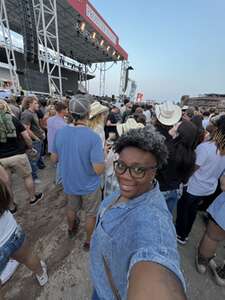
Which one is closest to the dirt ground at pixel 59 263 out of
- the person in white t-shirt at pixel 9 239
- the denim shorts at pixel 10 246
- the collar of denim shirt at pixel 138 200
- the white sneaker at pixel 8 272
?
the white sneaker at pixel 8 272

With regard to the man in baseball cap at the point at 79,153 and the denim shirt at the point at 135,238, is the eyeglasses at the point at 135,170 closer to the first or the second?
the denim shirt at the point at 135,238

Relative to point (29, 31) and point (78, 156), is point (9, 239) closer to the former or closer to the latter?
point (78, 156)

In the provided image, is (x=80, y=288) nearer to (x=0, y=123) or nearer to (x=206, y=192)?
(x=206, y=192)

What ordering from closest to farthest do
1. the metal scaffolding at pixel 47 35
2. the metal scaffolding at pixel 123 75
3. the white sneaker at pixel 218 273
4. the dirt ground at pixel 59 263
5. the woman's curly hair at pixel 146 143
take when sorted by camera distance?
the woman's curly hair at pixel 146 143
the dirt ground at pixel 59 263
the white sneaker at pixel 218 273
the metal scaffolding at pixel 47 35
the metal scaffolding at pixel 123 75

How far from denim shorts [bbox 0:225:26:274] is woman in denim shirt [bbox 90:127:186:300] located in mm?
681

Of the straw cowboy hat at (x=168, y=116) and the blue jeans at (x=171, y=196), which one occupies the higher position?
the straw cowboy hat at (x=168, y=116)

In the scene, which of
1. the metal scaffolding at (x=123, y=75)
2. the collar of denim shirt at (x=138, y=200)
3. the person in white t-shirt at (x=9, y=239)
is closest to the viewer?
the collar of denim shirt at (x=138, y=200)

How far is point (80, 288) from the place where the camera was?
1.59 metres

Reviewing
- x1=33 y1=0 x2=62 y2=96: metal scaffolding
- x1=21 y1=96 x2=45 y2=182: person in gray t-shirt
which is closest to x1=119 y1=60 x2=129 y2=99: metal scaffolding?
x1=33 y1=0 x2=62 y2=96: metal scaffolding

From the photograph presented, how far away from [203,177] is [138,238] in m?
1.57

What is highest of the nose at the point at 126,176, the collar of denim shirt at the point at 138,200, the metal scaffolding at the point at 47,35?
the metal scaffolding at the point at 47,35

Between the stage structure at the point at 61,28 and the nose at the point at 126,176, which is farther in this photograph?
the stage structure at the point at 61,28

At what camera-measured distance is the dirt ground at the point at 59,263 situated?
5.07 feet

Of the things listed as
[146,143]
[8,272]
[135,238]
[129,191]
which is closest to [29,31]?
[8,272]
